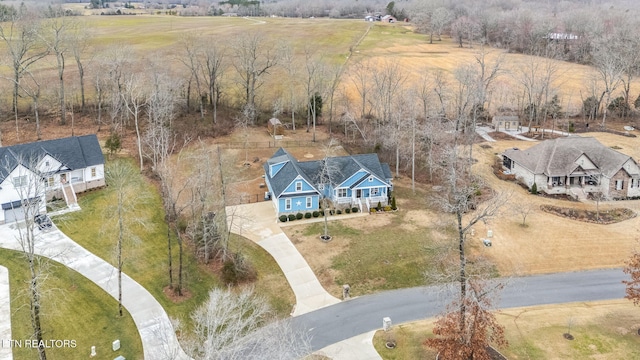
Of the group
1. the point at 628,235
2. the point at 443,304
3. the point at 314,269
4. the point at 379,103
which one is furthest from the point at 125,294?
the point at 379,103

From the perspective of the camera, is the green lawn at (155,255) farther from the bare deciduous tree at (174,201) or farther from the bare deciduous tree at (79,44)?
the bare deciduous tree at (79,44)

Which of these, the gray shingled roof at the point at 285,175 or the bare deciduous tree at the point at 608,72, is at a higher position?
the bare deciduous tree at the point at 608,72

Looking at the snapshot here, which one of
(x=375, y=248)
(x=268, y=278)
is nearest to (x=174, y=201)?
(x=268, y=278)

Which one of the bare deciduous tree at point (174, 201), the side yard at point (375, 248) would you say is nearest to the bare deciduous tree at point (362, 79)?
the side yard at point (375, 248)

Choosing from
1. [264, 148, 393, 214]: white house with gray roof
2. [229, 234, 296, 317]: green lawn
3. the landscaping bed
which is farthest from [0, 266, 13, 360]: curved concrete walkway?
the landscaping bed

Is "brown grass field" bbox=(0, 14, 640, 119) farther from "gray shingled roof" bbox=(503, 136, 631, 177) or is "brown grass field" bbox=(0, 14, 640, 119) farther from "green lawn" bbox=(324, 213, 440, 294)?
"green lawn" bbox=(324, 213, 440, 294)

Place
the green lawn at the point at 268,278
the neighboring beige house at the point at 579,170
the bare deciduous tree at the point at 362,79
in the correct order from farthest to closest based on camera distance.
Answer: the bare deciduous tree at the point at 362,79 → the neighboring beige house at the point at 579,170 → the green lawn at the point at 268,278

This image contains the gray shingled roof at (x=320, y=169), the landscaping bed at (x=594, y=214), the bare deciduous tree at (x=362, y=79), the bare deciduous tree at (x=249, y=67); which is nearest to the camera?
the landscaping bed at (x=594, y=214)
